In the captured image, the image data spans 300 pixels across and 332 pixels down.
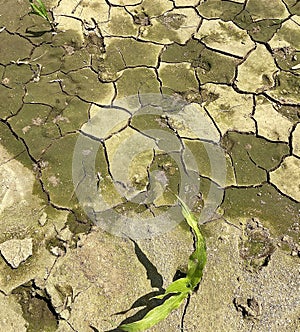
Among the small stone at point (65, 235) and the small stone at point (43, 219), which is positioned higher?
the small stone at point (43, 219)

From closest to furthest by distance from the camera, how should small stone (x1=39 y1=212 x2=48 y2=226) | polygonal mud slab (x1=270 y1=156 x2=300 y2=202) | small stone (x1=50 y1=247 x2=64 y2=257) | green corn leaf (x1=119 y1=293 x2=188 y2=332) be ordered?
1. green corn leaf (x1=119 y1=293 x2=188 y2=332)
2. small stone (x1=50 y1=247 x2=64 y2=257)
3. small stone (x1=39 y1=212 x2=48 y2=226)
4. polygonal mud slab (x1=270 y1=156 x2=300 y2=202)

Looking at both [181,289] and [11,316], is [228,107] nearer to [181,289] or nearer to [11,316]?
[181,289]

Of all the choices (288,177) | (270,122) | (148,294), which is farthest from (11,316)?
(270,122)

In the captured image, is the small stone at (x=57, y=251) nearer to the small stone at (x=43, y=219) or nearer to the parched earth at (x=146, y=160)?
the parched earth at (x=146, y=160)

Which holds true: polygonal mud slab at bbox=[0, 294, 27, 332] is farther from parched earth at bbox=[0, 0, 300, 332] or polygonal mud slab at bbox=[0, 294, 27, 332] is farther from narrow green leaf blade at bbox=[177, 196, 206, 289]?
narrow green leaf blade at bbox=[177, 196, 206, 289]

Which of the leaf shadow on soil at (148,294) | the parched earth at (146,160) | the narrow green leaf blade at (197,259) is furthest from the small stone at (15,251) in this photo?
the narrow green leaf blade at (197,259)

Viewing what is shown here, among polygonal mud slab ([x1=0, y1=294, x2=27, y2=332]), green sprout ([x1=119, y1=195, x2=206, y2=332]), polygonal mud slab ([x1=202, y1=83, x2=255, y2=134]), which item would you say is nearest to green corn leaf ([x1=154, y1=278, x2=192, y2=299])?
green sprout ([x1=119, y1=195, x2=206, y2=332])

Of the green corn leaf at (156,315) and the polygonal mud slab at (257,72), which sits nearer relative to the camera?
the green corn leaf at (156,315)

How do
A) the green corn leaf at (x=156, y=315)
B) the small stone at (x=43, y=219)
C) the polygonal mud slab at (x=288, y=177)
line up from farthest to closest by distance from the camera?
the polygonal mud slab at (x=288, y=177) → the small stone at (x=43, y=219) → the green corn leaf at (x=156, y=315)
